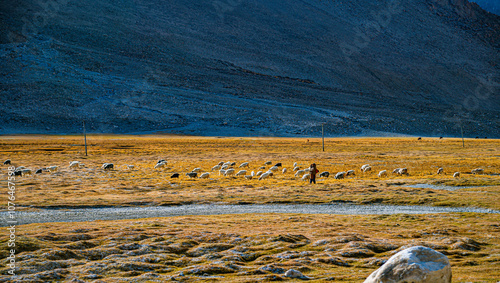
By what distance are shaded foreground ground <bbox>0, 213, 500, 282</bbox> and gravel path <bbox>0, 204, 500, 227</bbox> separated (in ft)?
5.53

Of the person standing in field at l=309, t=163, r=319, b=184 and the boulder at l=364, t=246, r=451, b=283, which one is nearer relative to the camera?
the boulder at l=364, t=246, r=451, b=283

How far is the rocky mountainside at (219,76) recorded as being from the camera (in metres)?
122

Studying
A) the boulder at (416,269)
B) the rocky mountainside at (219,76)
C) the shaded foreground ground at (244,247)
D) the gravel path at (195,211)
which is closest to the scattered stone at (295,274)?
the shaded foreground ground at (244,247)

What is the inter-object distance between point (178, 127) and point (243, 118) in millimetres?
18630

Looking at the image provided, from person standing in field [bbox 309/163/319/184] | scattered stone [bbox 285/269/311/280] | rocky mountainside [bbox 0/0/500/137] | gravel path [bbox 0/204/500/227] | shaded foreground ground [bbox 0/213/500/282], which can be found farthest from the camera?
rocky mountainside [bbox 0/0/500/137]

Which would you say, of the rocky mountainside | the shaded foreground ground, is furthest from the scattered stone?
the rocky mountainside

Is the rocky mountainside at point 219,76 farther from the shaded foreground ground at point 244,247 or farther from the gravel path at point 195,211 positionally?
the shaded foreground ground at point 244,247

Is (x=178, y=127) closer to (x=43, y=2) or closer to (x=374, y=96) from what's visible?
(x=374, y=96)

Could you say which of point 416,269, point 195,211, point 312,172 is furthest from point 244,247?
point 312,172

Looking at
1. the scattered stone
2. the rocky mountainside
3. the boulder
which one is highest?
the rocky mountainside

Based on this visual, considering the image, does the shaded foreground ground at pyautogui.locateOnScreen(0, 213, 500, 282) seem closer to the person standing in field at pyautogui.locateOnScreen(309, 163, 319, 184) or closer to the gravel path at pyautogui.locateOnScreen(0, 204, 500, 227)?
the gravel path at pyautogui.locateOnScreen(0, 204, 500, 227)

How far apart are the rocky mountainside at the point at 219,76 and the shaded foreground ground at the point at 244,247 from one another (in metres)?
99.9

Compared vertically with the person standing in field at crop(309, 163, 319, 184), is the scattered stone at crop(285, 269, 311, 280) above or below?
below

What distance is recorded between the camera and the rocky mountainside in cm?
12156
